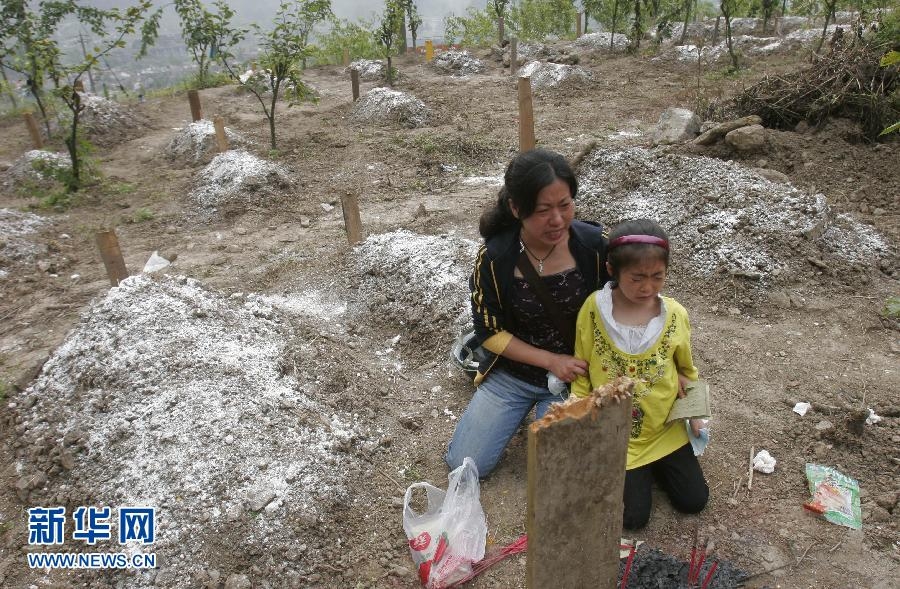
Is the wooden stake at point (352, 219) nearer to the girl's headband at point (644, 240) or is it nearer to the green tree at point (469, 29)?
the girl's headband at point (644, 240)

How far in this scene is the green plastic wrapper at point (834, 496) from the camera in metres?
2.23

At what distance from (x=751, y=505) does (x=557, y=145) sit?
5647mm

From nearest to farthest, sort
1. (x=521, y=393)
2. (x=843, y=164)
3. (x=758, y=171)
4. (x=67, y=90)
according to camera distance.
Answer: (x=521, y=393) → (x=758, y=171) → (x=843, y=164) → (x=67, y=90)

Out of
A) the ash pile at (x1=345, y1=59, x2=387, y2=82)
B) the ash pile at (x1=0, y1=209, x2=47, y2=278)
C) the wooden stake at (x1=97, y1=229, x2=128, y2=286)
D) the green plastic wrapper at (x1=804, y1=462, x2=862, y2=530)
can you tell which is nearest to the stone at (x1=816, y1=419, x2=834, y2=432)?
the green plastic wrapper at (x1=804, y1=462, x2=862, y2=530)

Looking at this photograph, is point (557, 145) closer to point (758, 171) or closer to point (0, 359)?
point (758, 171)

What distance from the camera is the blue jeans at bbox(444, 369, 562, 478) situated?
8.30ft

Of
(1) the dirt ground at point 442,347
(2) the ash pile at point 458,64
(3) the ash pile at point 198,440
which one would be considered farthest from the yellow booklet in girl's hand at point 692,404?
(2) the ash pile at point 458,64

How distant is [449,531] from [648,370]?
3.15ft

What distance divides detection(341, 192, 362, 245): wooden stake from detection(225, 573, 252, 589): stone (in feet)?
10.1

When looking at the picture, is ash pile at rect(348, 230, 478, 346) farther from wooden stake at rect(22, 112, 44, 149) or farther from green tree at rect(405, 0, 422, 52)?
green tree at rect(405, 0, 422, 52)

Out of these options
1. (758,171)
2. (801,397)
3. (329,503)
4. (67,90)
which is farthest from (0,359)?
(758,171)

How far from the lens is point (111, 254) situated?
381cm

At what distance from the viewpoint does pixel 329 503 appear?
243 centimetres

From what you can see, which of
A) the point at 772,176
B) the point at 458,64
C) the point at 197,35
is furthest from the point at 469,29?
the point at 772,176
